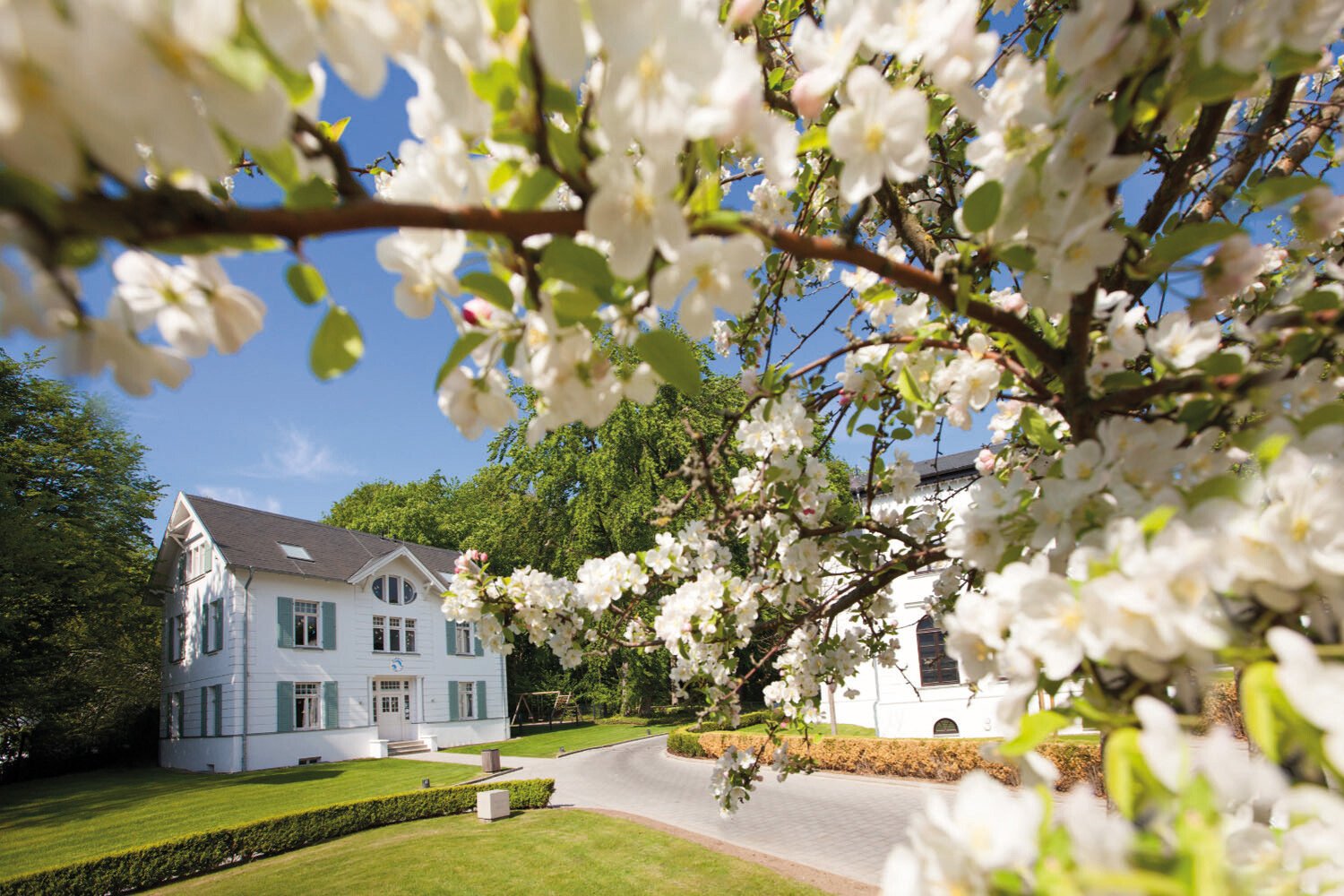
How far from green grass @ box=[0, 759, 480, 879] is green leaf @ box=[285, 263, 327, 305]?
10989mm

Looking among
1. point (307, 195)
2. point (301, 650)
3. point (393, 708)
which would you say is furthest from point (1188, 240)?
point (393, 708)

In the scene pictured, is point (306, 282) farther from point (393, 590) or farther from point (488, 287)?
point (393, 590)

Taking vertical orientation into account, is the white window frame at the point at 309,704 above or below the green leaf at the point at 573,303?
below

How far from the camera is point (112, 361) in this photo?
28.7 inches

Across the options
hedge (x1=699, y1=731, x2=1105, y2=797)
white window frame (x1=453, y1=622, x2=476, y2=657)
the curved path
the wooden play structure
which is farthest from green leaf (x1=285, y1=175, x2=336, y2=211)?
the wooden play structure

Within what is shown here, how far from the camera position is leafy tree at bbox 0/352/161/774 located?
17.5m

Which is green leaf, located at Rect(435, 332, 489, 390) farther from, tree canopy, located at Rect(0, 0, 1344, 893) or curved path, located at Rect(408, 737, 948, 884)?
curved path, located at Rect(408, 737, 948, 884)

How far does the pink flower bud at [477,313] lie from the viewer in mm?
964

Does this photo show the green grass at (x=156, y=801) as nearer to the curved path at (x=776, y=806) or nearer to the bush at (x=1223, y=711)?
the curved path at (x=776, y=806)

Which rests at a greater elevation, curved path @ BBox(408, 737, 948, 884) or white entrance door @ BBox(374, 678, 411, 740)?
white entrance door @ BBox(374, 678, 411, 740)

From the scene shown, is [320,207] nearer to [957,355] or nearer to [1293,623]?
[1293,623]

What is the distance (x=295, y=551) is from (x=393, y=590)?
9.88 feet

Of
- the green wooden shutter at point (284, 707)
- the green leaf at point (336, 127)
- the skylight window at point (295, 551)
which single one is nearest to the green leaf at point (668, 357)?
the green leaf at point (336, 127)

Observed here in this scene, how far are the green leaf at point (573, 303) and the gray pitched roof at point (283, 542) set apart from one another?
19.8m
